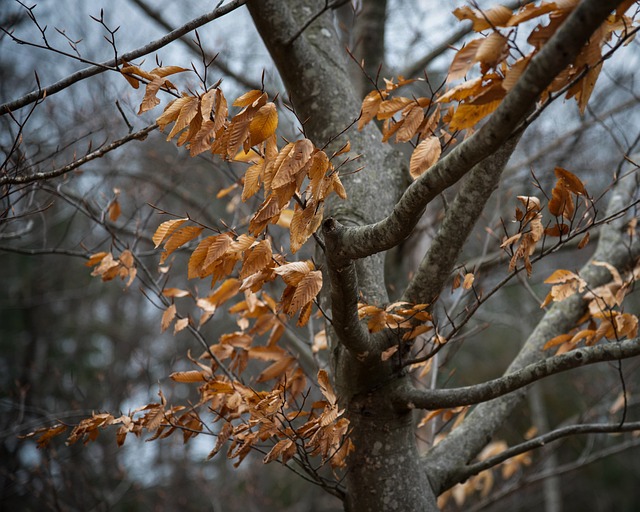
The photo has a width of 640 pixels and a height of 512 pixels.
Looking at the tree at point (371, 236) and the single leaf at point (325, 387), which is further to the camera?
the single leaf at point (325, 387)

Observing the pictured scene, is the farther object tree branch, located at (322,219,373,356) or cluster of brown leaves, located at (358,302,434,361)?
cluster of brown leaves, located at (358,302,434,361)

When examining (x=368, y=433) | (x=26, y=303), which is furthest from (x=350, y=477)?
(x=26, y=303)

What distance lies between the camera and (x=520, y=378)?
5.13 feet

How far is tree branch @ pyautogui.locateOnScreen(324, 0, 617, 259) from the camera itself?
3.05 feet

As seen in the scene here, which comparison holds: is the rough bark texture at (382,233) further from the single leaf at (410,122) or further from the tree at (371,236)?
the single leaf at (410,122)

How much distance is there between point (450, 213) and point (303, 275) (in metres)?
0.55

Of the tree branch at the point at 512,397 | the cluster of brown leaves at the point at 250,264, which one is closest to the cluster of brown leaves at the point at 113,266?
the cluster of brown leaves at the point at 250,264

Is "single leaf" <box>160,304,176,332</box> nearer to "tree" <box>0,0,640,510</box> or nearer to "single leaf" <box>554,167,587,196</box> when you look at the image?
"tree" <box>0,0,640,510</box>

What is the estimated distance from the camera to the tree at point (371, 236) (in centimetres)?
114

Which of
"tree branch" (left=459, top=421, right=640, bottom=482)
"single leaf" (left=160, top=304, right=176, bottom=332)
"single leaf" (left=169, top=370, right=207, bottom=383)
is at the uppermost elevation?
"single leaf" (left=160, top=304, right=176, bottom=332)

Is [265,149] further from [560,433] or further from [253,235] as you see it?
[560,433]

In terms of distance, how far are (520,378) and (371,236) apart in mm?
645

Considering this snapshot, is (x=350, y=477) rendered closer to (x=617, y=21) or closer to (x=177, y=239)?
(x=177, y=239)

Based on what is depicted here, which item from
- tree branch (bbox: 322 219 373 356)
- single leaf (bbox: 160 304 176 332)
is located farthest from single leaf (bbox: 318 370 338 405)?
single leaf (bbox: 160 304 176 332)
